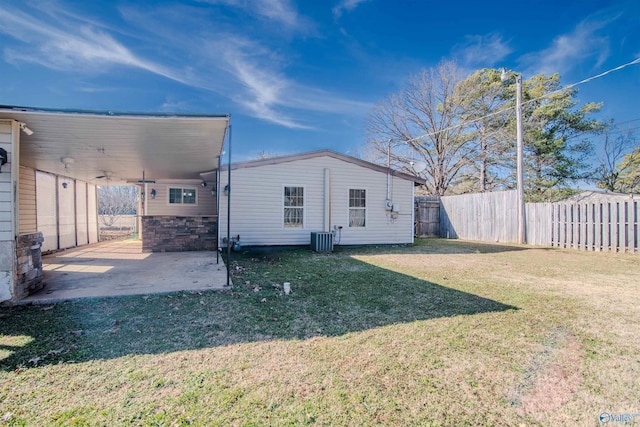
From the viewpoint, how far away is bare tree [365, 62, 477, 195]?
1994 centimetres

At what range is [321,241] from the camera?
30.6 ft

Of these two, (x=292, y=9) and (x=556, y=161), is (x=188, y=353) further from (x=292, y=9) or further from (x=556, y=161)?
(x=556, y=161)

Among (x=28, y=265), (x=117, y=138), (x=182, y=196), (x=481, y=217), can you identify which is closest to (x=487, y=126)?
(x=481, y=217)

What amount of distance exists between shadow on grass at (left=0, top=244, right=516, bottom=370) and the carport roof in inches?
101

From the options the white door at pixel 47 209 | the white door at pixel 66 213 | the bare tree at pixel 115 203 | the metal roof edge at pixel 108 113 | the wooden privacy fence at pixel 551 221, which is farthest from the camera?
the bare tree at pixel 115 203

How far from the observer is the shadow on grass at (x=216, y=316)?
109 inches

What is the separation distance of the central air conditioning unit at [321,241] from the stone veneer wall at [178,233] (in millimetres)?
3183

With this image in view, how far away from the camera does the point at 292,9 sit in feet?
31.7

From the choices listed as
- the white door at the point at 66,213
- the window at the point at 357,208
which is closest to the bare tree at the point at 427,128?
the window at the point at 357,208

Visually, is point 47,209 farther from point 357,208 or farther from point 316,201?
point 357,208

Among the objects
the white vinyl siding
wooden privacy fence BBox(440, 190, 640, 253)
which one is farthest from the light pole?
the white vinyl siding

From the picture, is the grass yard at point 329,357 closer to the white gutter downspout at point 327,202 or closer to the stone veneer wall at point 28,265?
the stone veneer wall at point 28,265

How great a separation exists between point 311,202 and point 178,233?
429 cm

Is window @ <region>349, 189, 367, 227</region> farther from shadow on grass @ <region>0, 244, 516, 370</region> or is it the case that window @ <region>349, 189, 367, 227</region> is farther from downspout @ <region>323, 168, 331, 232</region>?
shadow on grass @ <region>0, 244, 516, 370</region>
